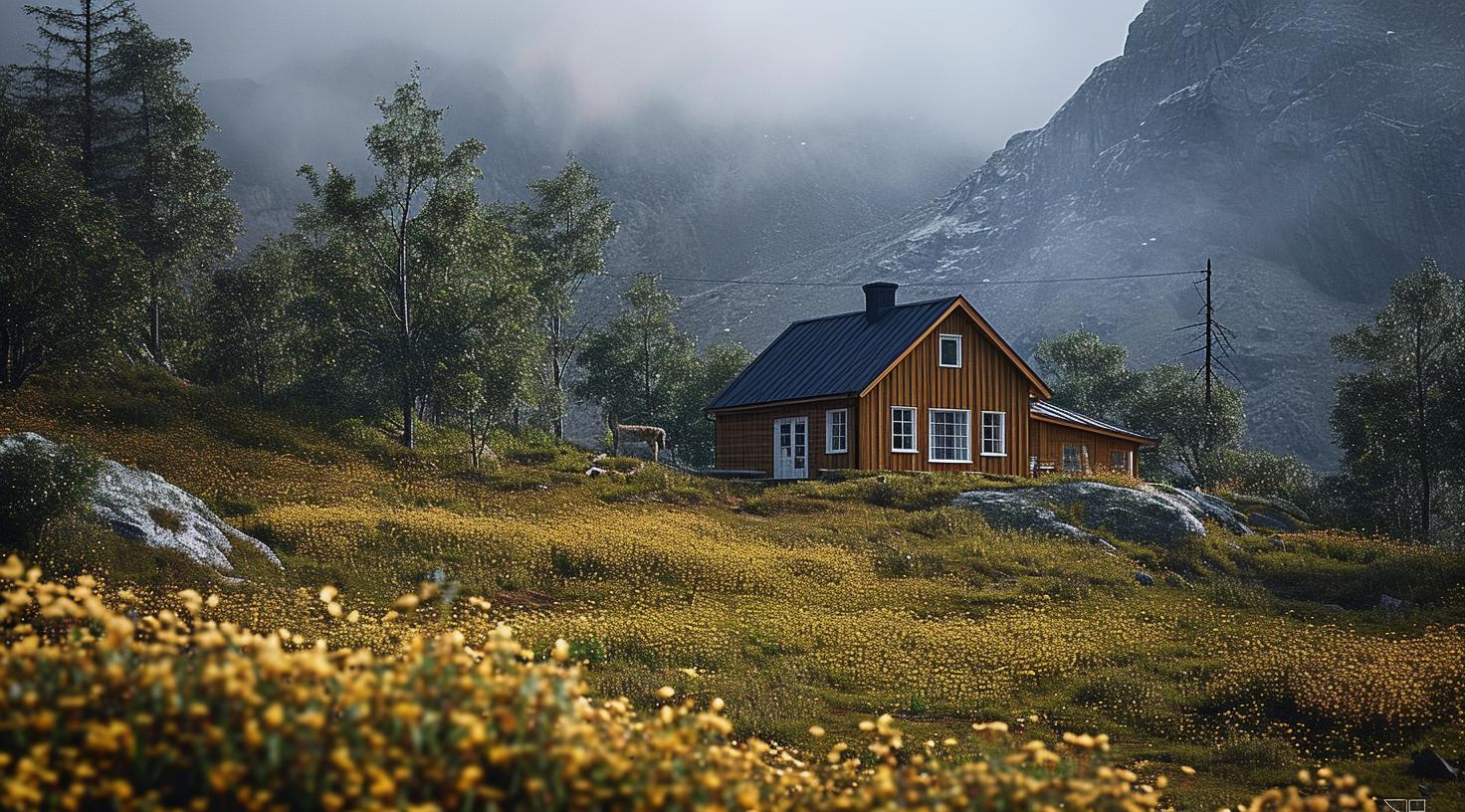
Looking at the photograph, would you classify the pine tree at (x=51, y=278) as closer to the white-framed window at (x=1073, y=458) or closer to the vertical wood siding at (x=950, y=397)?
the vertical wood siding at (x=950, y=397)

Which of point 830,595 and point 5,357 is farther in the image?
point 5,357

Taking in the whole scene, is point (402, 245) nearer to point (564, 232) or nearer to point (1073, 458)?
point (564, 232)

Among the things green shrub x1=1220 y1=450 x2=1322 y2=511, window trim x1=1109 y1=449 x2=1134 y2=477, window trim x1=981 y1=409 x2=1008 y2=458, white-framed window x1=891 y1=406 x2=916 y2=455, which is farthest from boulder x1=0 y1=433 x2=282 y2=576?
green shrub x1=1220 y1=450 x2=1322 y2=511

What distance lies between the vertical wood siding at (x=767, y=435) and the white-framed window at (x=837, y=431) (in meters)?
0.15

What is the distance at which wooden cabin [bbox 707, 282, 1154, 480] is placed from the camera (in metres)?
38.4

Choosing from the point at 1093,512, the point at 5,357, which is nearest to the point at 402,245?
the point at 5,357

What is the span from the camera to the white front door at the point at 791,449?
134ft

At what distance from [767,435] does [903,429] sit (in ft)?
20.5

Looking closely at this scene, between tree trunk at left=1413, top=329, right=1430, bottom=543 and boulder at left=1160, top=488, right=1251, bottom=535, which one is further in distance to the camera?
tree trunk at left=1413, top=329, right=1430, bottom=543

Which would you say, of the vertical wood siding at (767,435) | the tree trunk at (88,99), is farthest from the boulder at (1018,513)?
the tree trunk at (88,99)

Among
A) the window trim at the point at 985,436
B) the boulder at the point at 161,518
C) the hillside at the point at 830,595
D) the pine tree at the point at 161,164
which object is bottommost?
the hillside at the point at 830,595

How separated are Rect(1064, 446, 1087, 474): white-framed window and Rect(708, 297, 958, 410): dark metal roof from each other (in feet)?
30.5

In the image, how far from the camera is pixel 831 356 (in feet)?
138

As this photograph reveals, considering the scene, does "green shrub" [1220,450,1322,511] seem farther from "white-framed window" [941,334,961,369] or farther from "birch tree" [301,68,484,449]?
"birch tree" [301,68,484,449]
